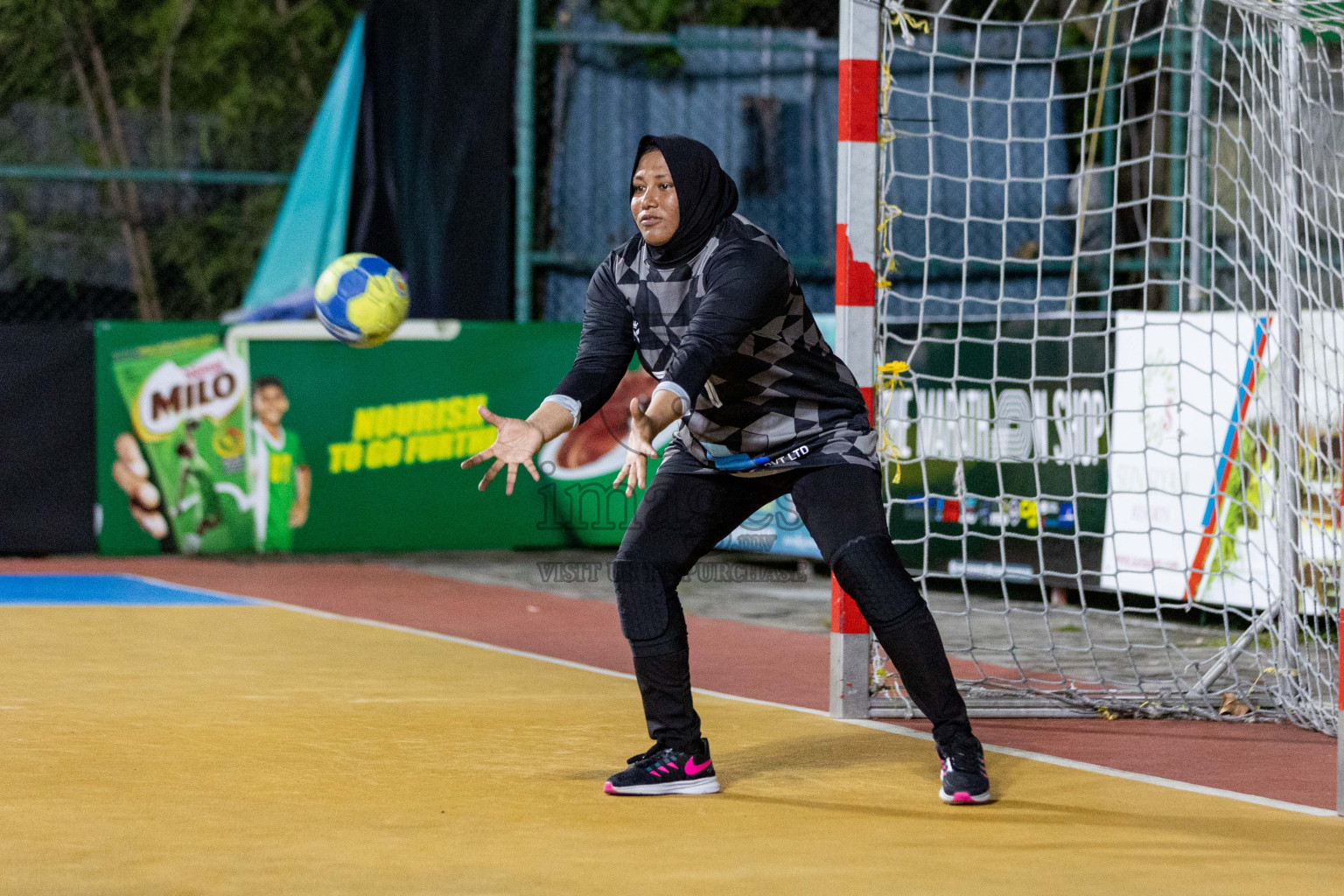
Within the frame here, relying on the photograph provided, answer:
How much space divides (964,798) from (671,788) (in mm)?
920

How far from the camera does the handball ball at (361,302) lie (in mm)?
7648

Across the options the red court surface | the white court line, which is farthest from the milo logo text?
the white court line

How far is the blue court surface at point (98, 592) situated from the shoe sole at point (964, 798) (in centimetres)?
639

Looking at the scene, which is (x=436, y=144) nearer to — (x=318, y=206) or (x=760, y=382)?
(x=318, y=206)

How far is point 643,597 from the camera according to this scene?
17.7ft

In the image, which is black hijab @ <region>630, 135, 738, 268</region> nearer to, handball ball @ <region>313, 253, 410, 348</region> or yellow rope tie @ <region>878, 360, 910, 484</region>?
yellow rope tie @ <region>878, 360, 910, 484</region>

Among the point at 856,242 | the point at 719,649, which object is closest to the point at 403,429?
the point at 719,649

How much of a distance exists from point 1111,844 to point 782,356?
1.77 m

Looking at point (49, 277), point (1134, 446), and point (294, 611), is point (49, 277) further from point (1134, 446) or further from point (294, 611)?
point (1134, 446)

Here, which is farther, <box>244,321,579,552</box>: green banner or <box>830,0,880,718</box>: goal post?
<box>244,321,579,552</box>: green banner

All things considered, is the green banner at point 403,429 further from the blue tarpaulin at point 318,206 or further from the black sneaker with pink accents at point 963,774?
the black sneaker with pink accents at point 963,774

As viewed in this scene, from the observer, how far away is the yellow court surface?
14.4 ft

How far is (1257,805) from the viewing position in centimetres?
536

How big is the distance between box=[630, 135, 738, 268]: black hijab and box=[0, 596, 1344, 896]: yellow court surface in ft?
5.70
